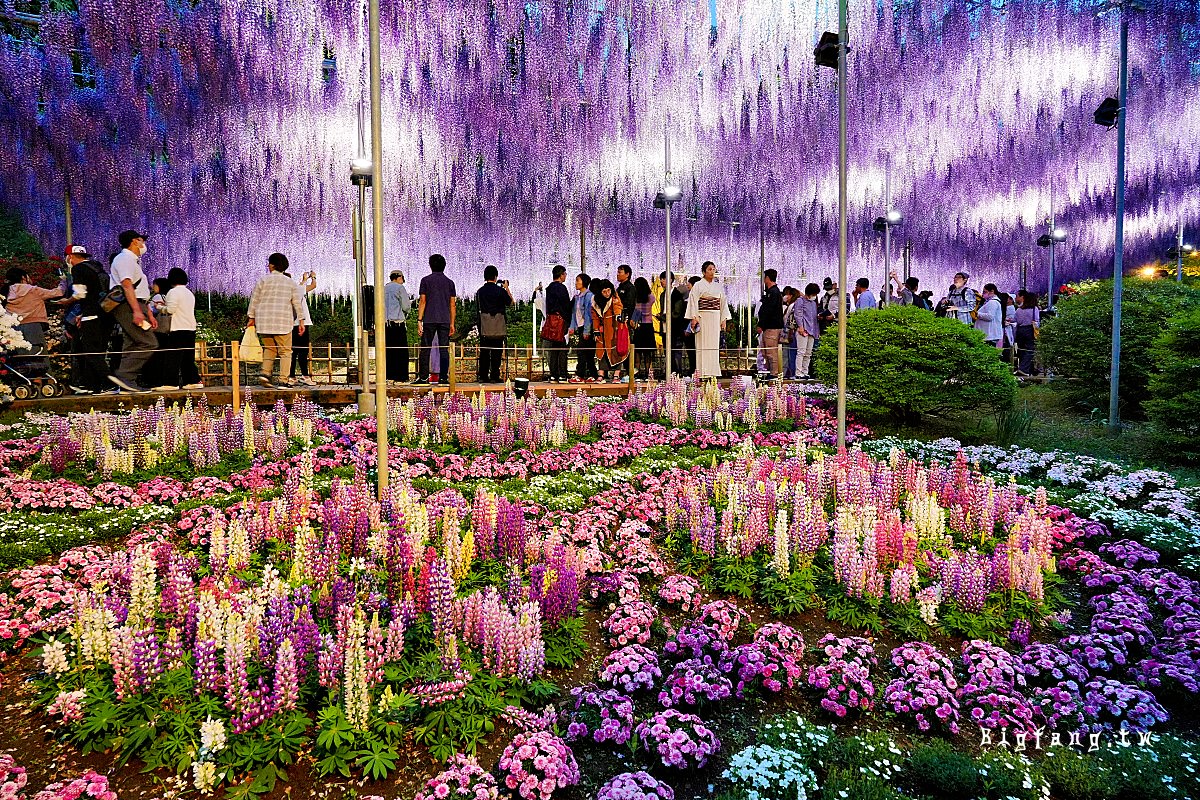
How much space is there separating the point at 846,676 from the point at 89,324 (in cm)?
1151

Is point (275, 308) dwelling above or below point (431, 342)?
above

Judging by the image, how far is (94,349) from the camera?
35.5 ft

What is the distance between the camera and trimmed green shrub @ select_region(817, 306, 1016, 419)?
31.3ft

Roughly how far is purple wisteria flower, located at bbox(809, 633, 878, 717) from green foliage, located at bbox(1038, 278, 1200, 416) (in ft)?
33.6

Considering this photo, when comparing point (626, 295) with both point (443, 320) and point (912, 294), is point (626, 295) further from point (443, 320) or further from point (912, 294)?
point (912, 294)

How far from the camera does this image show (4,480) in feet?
19.1

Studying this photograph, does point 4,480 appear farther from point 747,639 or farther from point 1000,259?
point 1000,259

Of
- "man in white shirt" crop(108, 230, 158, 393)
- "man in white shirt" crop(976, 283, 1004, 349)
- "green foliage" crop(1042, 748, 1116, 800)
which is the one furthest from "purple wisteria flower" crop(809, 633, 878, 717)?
"man in white shirt" crop(976, 283, 1004, 349)

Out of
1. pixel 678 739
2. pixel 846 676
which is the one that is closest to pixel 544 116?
pixel 846 676

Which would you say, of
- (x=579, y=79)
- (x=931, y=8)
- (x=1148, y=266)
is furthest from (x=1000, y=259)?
(x=579, y=79)

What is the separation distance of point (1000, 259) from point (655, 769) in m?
32.0

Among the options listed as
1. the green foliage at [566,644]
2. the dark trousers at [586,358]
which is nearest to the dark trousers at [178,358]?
the dark trousers at [586,358]

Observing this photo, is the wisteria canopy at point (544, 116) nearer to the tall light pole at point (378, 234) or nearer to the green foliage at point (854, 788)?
the tall light pole at point (378, 234)

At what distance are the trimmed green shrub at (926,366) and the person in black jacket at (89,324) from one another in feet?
36.1
